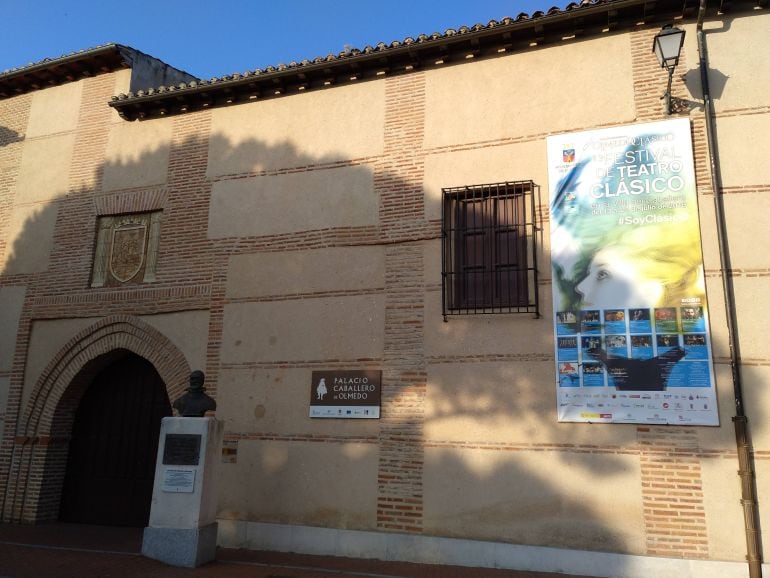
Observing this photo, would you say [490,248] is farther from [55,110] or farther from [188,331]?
[55,110]

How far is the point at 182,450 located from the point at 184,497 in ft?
1.66

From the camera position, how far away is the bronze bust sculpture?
276 inches

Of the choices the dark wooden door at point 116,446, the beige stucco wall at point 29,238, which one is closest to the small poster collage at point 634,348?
the dark wooden door at point 116,446

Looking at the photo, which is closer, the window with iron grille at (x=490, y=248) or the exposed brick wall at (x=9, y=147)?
the window with iron grille at (x=490, y=248)

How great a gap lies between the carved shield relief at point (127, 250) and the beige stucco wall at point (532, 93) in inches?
185

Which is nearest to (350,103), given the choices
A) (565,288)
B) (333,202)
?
(333,202)

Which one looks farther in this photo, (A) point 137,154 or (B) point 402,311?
(A) point 137,154

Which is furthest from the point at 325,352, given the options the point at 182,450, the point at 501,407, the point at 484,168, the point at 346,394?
the point at 484,168

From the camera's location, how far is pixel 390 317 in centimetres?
777

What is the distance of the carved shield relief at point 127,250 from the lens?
935cm

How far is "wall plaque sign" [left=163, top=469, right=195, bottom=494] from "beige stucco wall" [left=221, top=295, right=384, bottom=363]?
191 cm

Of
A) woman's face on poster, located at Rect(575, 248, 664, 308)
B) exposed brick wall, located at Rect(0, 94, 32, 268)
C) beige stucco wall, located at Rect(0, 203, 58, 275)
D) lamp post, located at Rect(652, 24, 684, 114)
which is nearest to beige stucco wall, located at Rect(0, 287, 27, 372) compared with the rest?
beige stucco wall, located at Rect(0, 203, 58, 275)

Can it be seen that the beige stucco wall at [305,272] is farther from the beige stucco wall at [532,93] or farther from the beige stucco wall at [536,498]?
the beige stucco wall at [536,498]

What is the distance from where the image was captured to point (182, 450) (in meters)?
6.84
